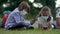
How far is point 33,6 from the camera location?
10047 mm

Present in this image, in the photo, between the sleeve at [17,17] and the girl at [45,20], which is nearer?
the sleeve at [17,17]

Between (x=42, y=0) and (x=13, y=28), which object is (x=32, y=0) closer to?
(x=42, y=0)

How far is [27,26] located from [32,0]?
11.6ft

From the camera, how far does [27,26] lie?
654 cm

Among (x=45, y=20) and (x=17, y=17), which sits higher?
(x=17, y=17)

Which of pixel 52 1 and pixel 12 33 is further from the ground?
pixel 52 1

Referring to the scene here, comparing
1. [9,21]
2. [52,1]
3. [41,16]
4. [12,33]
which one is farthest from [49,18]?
[52,1]

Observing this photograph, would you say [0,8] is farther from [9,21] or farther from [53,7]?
[9,21]

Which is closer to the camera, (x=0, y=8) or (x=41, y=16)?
(x=41, y=16)

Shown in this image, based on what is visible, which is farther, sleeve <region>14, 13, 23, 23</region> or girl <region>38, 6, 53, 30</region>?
girl <region>38, 6, 53, 30</region>

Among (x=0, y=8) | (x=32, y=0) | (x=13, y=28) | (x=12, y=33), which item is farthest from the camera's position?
(x=32, y=0)

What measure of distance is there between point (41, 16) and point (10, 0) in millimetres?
3476

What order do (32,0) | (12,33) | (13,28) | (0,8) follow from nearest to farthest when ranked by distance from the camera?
(12,33), (13,28), (0,8), (32,0)

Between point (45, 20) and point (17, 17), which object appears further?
point (45, 20)
